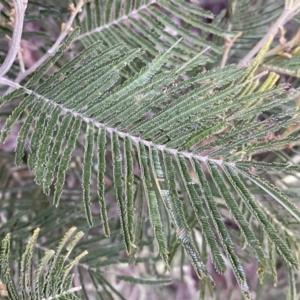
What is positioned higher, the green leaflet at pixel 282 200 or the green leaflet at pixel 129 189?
the green leaflet at pixel 129 189

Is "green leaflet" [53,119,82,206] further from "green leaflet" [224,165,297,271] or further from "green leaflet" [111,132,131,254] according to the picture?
"green leaflet" [224,165,297,271]

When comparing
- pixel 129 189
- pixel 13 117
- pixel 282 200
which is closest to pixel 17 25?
pixel 13 117

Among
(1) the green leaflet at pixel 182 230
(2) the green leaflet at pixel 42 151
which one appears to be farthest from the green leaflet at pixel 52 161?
(1) the green leaflet at pixel 182 230

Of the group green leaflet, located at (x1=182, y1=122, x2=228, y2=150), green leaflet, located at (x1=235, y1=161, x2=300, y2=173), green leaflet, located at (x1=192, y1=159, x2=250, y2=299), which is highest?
green leaflet, located at (x1=182, y1=122, x2=228, y2=150)

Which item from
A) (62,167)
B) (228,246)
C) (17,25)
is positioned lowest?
→ (228,246)

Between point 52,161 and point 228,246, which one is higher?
point 52,161

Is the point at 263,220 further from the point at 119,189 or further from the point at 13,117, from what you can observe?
the point at 13,117

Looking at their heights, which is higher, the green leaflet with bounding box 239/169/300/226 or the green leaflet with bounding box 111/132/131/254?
the green leaflet with bounding box 111/132/131/254

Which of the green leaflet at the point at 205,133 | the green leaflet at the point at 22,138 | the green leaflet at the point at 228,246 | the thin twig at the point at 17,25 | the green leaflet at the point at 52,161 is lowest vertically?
the green leaflet at the point at 228,246

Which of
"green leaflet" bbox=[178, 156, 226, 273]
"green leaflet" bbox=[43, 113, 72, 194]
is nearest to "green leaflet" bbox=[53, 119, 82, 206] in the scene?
"green leaflet" bbox=[43, 113, 72, 194]

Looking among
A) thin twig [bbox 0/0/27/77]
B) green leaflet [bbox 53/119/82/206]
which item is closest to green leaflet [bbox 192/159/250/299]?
green leaflet [bbox 53/119/82/206]

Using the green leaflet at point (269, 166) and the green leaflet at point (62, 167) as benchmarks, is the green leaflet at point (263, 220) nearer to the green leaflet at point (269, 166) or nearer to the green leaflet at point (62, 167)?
the green leaflet at point (269, 166)

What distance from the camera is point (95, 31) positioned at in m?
0.57

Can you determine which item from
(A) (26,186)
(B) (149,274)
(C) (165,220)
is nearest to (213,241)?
(C) (165,220)
